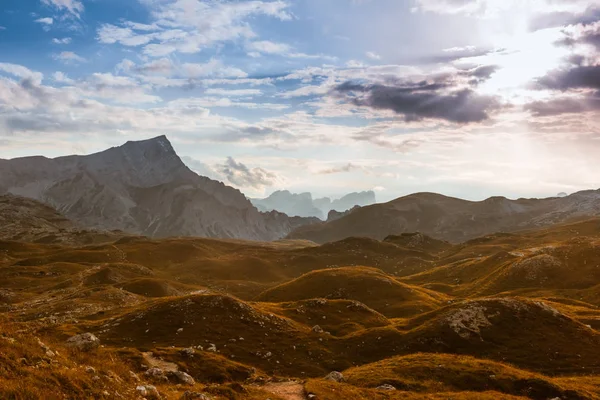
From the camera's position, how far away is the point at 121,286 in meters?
95.5

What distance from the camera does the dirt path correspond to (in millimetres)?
30547

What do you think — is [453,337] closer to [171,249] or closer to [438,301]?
[438,301]

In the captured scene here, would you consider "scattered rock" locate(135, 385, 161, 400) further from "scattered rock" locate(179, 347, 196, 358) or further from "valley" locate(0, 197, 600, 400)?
"scattered rock" locate(179, 347, 196, 358)

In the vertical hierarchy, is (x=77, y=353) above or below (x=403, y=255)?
above

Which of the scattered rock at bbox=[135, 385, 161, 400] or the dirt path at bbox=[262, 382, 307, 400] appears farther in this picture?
the dirt path at bbox=[262, 382, 307, 400]

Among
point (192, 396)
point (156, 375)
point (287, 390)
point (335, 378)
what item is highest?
point (192, 396)

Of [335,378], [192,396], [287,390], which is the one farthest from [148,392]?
[335,378]

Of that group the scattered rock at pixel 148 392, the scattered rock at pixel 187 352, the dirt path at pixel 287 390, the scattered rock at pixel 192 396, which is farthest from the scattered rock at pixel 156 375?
the scattered rock at pixel 187 352

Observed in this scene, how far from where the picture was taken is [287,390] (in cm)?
3228

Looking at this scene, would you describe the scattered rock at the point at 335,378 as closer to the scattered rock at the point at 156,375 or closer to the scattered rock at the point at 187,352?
the scattered rock at the point at 187,352

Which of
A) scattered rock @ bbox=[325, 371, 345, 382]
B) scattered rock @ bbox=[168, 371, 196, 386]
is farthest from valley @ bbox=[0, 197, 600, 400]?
scattered rock @ bbox=[325, 371, 345, 382]

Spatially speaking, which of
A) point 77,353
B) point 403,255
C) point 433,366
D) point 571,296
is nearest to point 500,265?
point 571,296

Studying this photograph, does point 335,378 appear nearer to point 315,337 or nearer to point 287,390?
point 287,390

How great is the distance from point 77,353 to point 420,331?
41824 mm
